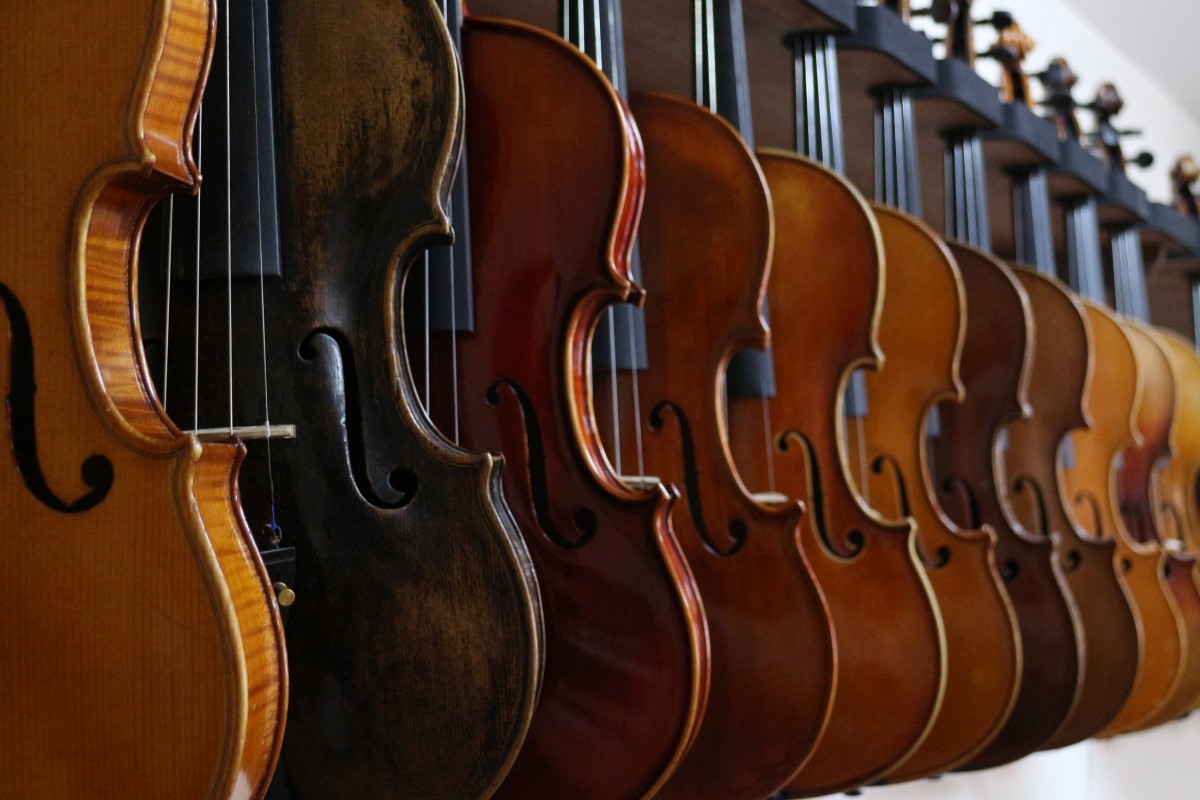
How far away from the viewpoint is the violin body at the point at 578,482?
122cm

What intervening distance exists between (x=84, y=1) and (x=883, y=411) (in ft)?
4.30

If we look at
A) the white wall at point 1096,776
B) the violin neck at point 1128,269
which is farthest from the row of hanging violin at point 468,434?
the violin neck at point 1128,269

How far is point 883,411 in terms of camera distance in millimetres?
Answer: 1977

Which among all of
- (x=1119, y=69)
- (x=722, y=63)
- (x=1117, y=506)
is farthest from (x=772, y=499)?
(x=1119, y=69)

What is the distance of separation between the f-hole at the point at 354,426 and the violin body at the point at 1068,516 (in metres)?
1.49

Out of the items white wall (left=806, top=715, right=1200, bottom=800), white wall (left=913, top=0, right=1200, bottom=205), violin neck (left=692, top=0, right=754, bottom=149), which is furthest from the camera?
white wall (left=913, top=0, right=1200, bottom=205)

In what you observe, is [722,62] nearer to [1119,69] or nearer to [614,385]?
[614,385]

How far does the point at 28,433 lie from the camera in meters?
0.85

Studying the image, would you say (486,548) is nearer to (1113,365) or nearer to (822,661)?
(822,661)

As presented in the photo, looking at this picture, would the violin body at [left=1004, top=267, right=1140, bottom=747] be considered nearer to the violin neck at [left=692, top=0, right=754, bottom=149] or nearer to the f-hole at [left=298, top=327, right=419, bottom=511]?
the violin neck at [left=692, top=0, right=754, bottom=149]

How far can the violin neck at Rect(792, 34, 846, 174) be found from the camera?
7.27 feet

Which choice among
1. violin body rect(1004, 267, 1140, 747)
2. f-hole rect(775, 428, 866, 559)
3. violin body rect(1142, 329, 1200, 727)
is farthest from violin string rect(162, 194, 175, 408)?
violin body rect(1142, 329, 1200, 727)

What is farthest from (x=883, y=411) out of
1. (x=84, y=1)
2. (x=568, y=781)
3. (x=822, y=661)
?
(x=84, y=1)

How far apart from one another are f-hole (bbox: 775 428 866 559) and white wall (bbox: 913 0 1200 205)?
6.46 feet
